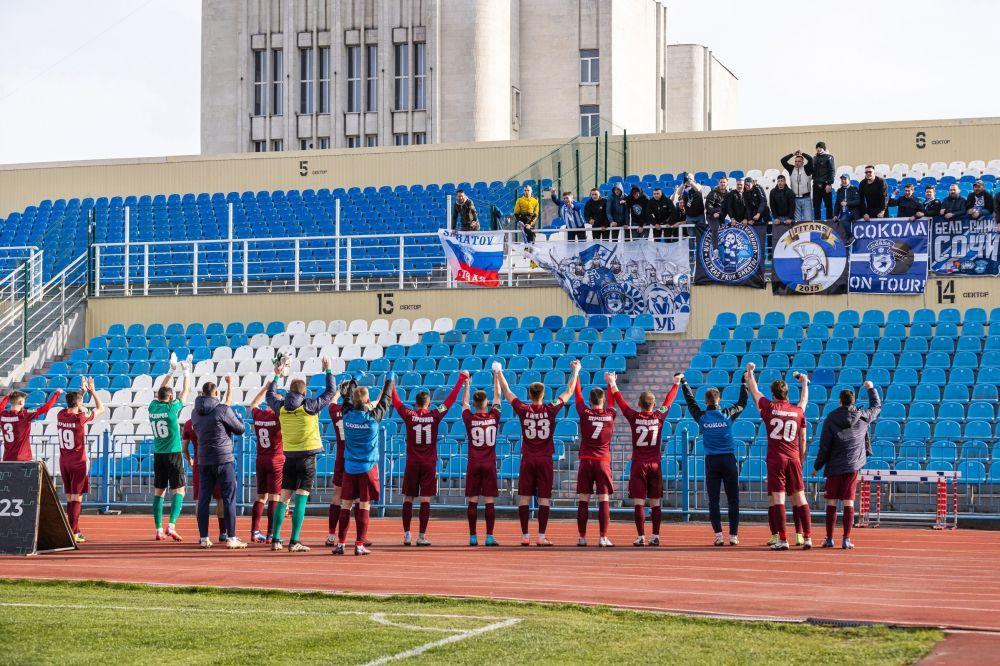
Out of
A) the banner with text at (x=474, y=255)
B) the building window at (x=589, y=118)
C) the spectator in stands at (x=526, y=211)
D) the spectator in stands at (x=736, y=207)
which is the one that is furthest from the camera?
the building window at (x=589, y=118)

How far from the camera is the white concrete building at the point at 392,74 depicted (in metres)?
51.8

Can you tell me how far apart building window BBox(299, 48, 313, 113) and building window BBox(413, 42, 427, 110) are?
410cm

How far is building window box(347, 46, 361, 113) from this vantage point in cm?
5316

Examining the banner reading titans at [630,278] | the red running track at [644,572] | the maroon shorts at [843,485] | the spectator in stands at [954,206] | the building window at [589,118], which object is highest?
the building window at [589,118]

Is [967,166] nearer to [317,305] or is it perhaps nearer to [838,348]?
[838,348]

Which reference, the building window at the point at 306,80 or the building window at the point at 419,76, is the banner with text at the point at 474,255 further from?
the building window at the point at 306,80

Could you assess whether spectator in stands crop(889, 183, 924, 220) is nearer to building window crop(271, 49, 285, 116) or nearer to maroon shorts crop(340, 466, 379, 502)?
maroon shorts crop(340, 466, 379, 502)

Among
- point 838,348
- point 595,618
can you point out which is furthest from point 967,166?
point 595,618

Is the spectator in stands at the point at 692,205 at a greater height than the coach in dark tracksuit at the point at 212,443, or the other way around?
the spectator in stands at the point at 692,205

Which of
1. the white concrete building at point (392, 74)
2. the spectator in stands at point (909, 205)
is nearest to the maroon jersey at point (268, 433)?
the spectator in stands at point (909, 205)

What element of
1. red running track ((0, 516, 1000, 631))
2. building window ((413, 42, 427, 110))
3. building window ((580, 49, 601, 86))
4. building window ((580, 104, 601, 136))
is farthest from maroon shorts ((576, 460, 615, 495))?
building window ((580, 49, 601, 86))

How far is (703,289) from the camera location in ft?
83.4

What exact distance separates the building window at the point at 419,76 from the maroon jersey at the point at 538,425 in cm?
3734

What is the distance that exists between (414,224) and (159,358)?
7.54 meters
